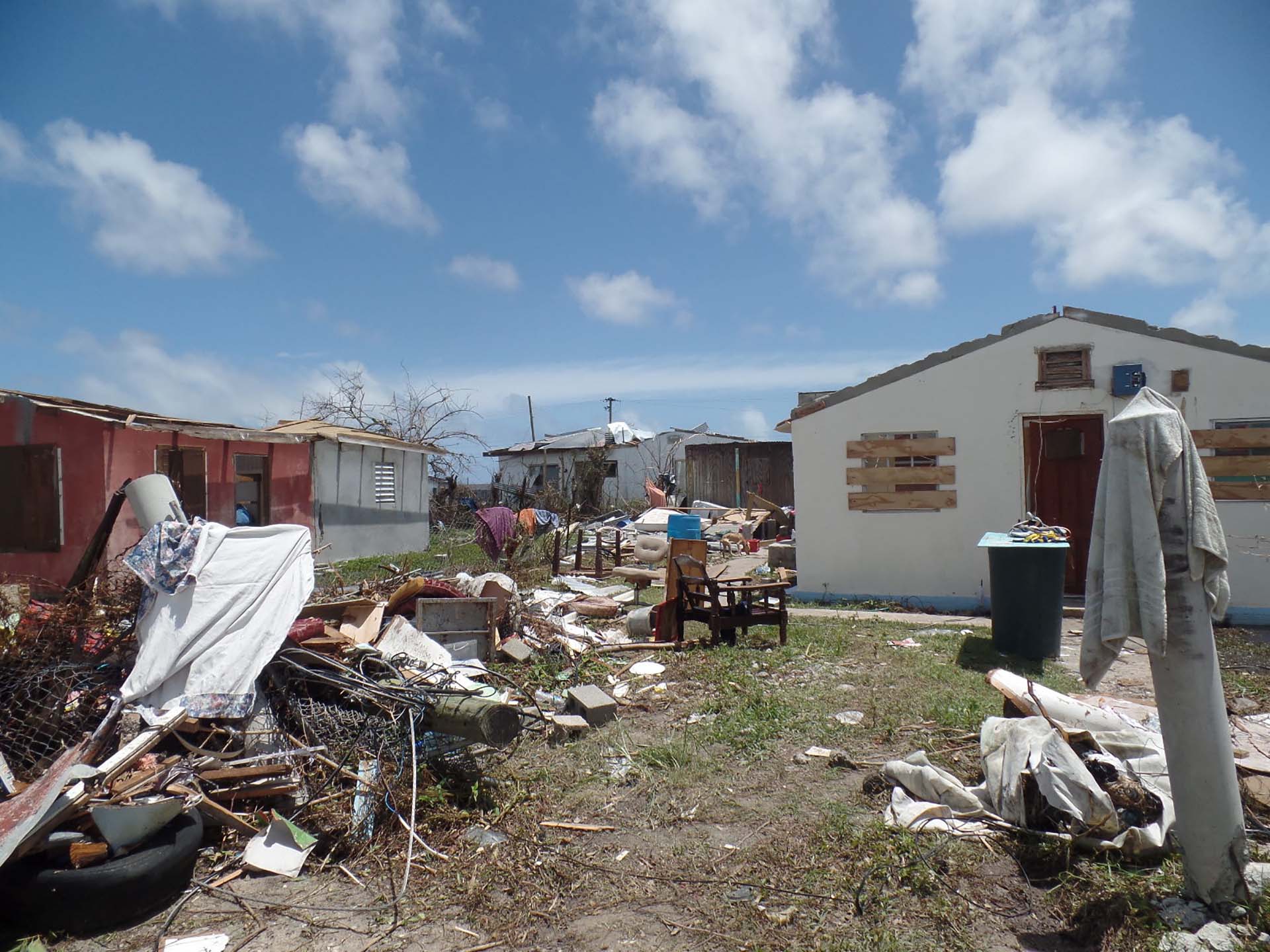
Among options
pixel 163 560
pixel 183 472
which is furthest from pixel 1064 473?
pixel 183 472

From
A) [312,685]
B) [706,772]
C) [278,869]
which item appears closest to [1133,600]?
[706,772]

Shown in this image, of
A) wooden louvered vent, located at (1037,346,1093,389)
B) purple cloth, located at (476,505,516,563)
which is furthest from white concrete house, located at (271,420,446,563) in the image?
wooden louvered vent, located at (1037,346,1093,389)

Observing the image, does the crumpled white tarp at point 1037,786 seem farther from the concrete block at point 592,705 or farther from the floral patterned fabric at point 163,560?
the floral patterned fabric at point 163,560

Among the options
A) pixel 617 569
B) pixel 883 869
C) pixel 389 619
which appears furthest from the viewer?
pixel 617 569

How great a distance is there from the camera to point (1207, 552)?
3.25 meters

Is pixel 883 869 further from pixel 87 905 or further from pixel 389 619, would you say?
pixel 389 619

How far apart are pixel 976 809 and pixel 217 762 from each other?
3.94 metres

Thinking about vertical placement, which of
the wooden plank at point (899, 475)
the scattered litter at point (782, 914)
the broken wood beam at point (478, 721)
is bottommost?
the scattered litter at point (782, 914)

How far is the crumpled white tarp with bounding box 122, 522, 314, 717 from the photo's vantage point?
14.7ft

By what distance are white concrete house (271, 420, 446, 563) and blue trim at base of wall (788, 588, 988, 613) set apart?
876 centimetres

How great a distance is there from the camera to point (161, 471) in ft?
38.0

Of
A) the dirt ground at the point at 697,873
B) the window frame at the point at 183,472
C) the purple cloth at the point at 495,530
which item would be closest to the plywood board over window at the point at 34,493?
the window frame at the point at 183,472

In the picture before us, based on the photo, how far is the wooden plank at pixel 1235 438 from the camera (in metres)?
9.85

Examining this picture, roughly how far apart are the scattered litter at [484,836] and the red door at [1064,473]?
8.89 m
